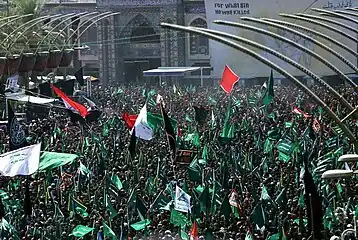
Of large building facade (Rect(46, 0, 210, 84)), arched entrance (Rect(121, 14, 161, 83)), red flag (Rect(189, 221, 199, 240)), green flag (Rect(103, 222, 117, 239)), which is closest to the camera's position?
red flag (Rect(189, 221, 199, 240))

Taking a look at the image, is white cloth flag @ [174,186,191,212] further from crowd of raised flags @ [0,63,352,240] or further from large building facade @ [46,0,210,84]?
large building facade @ [46,0,210,84]

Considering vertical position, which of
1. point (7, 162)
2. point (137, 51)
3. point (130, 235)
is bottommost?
point (130, 235)

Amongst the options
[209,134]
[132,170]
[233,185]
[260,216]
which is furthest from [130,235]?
[209,134]

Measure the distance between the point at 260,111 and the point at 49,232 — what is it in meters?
11.3

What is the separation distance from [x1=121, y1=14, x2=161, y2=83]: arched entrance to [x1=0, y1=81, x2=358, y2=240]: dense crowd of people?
26.4 m

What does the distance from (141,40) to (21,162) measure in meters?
34.7

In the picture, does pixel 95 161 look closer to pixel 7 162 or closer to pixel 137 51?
pixel 7 162

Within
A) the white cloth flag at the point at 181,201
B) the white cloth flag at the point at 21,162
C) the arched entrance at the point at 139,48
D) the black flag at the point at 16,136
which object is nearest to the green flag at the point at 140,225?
the white cloth flag at the point at 181,201

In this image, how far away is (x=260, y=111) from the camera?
70.1 feet

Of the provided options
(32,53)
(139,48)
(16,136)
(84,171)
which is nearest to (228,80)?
(16,136)

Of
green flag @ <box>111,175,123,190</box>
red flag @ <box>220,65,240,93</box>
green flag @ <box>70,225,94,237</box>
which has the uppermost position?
red flag @ <box>220,65,240,93</box>

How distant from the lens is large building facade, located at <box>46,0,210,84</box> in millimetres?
44875

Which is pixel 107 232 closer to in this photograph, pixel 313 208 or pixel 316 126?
pixel 313 208

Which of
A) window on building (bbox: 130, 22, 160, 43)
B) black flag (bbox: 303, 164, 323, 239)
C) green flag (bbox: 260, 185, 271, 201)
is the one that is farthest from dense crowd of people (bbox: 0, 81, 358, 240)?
window on building (bbox: 130, 22, 160, 43)
